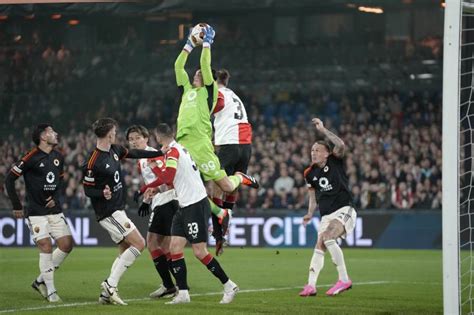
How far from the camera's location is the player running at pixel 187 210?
37.9ft

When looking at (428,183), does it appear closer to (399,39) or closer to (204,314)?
(399,39)

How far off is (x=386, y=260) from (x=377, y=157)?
6584 mm

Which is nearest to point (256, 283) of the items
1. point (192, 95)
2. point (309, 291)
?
point (309, 291)

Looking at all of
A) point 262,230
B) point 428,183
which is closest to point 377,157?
point 428,183

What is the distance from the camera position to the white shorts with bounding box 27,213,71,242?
12836 mm

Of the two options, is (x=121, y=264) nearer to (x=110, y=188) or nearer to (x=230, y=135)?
(x=110, y=188)

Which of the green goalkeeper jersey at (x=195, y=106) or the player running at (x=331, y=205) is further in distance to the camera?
the player running at (x=331, y=205)

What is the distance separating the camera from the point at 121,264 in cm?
1212

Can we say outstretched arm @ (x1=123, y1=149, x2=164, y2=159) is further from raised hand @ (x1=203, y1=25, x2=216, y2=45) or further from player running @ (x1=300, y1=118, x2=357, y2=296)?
player running @ (x1=300, y1=118, x2=357, y2=296)

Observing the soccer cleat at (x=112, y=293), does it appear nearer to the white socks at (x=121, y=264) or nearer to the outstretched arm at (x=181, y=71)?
the white socks at (x=121, y=264)

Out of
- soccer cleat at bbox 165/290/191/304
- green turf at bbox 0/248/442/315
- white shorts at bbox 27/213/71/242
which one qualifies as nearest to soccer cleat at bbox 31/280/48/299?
green turf at bbox 0/248/442/315

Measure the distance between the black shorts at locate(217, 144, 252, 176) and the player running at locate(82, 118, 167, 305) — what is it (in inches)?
→ 83.7

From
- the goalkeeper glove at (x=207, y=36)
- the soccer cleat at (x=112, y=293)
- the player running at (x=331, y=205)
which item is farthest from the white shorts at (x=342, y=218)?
the soccer cleat at (x=112, y=293)

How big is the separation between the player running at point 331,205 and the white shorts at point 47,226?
127 inches
